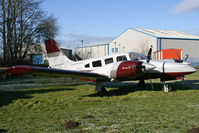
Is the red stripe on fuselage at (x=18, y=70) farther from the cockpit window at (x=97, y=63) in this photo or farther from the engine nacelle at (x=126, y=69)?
the cockpit window at (x=97, y=63)

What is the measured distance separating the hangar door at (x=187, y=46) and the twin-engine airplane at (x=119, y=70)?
50997mm

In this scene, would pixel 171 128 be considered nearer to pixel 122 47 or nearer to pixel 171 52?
pixel 171 52

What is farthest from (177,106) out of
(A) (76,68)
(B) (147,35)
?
(B) (147,35)

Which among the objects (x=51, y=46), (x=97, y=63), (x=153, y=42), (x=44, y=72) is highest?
(x=153, y=42)

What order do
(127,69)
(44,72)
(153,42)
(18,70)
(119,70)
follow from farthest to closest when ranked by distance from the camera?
(153,42), (119,70), (127,69), (44,72), (18,70)

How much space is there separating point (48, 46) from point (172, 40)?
5413cm

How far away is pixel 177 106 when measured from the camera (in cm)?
818

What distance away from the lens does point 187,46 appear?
64.8m

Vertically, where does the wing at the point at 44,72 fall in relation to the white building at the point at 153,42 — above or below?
below

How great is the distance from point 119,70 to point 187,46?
60835 mm

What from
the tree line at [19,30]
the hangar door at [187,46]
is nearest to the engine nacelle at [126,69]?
the tree line at [19,30]

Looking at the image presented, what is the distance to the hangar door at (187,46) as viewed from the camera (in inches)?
2433

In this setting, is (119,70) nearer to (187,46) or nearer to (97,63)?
(97,63)

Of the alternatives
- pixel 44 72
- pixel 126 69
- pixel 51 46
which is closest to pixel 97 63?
pixel 126 69
